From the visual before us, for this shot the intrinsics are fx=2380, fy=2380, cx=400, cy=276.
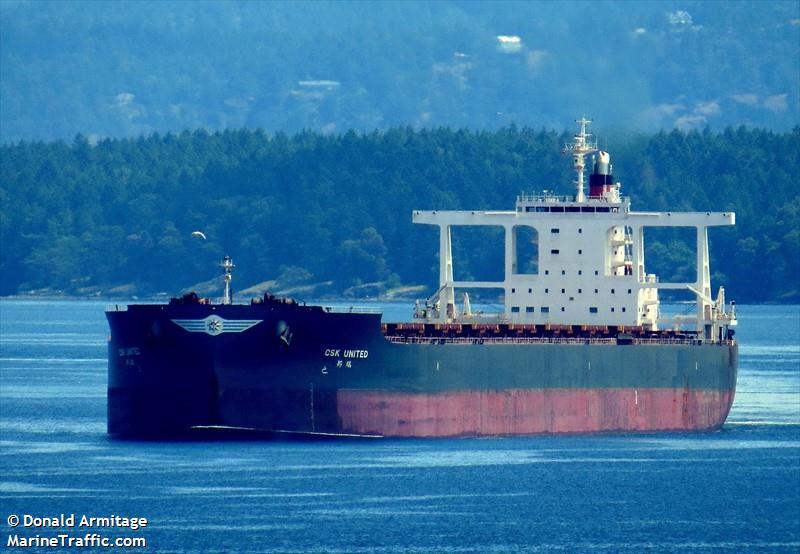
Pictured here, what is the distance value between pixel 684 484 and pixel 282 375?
1143cm

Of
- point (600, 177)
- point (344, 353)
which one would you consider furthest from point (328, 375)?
point (600, 177)

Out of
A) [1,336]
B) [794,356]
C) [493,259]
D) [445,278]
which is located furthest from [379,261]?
[445,278]

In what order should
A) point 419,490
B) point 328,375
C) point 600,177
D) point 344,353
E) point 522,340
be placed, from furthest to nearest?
1. point 600,177
2. point 522,340
3. point 344,353
4. point 328,375
5. point 419,490

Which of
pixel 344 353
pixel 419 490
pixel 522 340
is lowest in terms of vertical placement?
pixel 419 490

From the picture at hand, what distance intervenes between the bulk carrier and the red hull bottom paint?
41mm

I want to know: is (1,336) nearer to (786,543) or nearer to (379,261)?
(379,261)

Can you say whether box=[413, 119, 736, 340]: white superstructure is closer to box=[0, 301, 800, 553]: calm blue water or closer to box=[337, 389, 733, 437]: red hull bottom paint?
box=[337, 389, 733, 437]: red hull bottom paint

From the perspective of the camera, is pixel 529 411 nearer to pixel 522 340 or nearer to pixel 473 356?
pixel 522 340

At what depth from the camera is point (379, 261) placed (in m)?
199

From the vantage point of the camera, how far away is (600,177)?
241ft

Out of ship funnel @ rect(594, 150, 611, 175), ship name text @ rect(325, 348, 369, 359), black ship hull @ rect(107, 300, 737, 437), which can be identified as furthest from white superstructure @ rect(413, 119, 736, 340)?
ship name text @ rect(325, 348, 369, 359)

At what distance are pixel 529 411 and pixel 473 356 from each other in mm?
2598

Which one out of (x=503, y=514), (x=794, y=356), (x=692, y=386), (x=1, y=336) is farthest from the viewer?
(x=1, y=336)

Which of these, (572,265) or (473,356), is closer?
(473,356)
